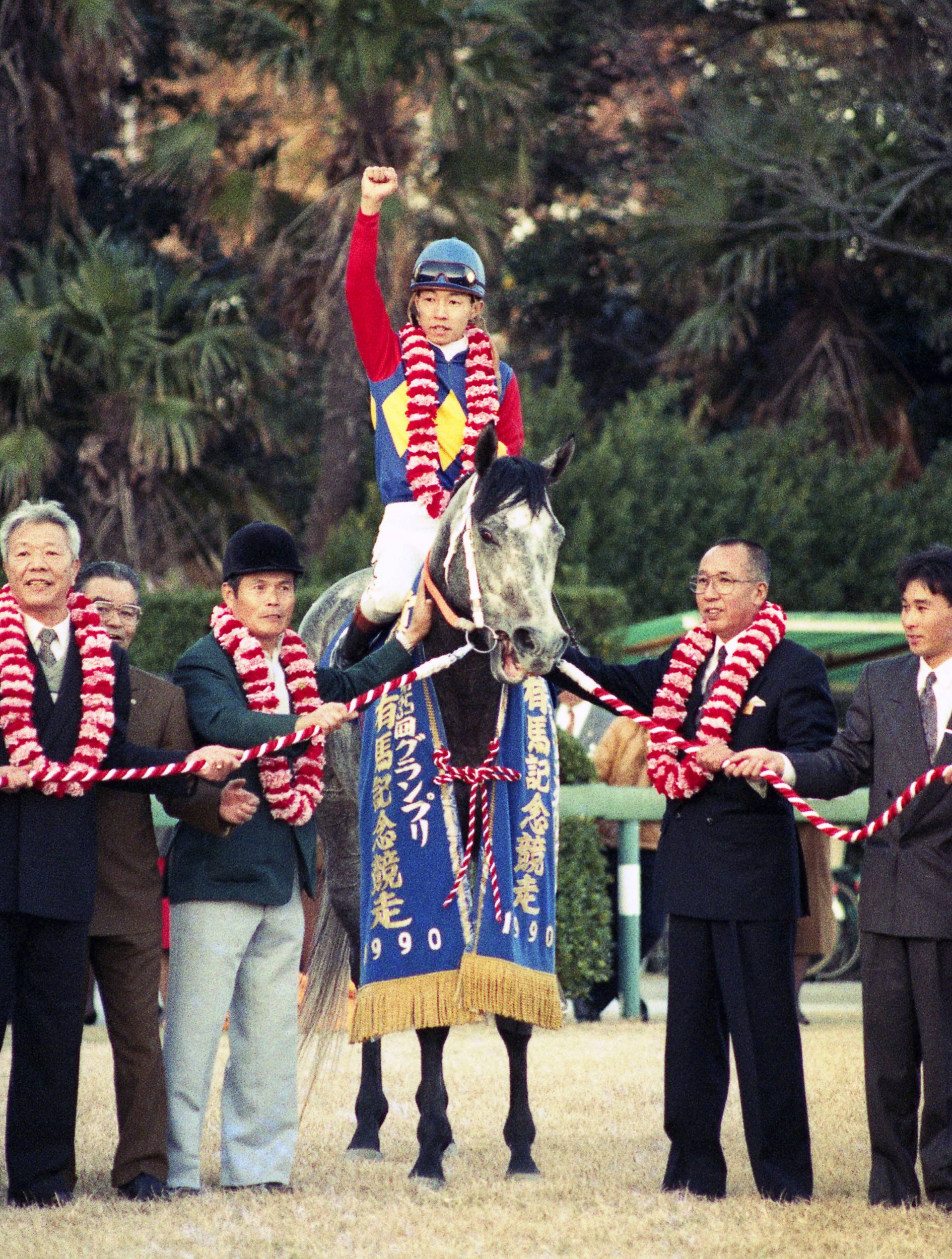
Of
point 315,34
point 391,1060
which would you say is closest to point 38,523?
point 391,1060

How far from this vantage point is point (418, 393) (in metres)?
6.52

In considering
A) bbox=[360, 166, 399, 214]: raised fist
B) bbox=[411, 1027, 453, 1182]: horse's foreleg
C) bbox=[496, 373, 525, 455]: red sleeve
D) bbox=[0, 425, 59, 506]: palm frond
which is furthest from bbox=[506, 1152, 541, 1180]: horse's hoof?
bbox=[0, 425, 59, 506]: palm frond

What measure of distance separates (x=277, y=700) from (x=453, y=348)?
→ 1.58 metres

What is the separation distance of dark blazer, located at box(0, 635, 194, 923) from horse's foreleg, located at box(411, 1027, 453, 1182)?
3.99 feet

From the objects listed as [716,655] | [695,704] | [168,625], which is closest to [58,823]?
[695,704]

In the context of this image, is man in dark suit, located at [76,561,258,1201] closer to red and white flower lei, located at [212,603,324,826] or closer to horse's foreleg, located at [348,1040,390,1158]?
red and white flower lei, located at [212,603,324,826]

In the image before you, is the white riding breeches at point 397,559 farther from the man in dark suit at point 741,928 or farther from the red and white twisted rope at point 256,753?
the man in dark suit at point 741,928

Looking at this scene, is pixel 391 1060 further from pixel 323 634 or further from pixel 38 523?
pixel 38 523

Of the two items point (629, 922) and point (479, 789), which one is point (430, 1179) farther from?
point (629, 922)

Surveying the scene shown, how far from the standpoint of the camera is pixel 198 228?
21.7 m

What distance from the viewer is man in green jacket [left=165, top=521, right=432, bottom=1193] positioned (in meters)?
5.83

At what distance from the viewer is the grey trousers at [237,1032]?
19.1ft

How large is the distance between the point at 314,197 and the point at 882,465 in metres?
6.87

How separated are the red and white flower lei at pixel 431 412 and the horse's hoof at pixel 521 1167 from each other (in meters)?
2.25
